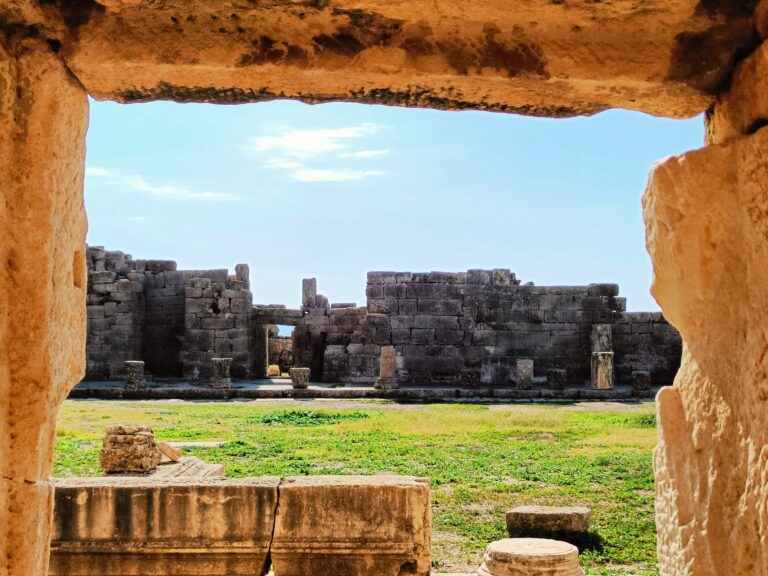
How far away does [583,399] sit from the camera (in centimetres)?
2183

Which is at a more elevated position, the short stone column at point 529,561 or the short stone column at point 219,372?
the short stone column at point 219,372

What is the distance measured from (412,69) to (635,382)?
20854 millimetres

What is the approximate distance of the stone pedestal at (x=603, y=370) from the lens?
74.5 feet

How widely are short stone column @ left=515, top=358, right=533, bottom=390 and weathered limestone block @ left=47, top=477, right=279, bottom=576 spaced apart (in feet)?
58.5

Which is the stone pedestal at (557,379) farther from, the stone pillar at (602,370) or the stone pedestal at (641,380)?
the stone pedestal at (641,380)

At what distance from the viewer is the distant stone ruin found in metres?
24.9

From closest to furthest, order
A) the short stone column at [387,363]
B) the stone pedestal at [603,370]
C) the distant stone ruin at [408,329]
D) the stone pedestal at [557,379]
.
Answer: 1. the stone pedestal at [603,370]
2. the stone pedestal at [557,379]
3. the short stone column at [387,363]
4. the distant stone ruin at [408,329]

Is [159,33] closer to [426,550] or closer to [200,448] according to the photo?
[426,550]

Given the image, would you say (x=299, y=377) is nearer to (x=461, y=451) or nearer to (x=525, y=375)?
Result: (x=525, y=375)

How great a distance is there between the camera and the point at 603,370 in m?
22.8

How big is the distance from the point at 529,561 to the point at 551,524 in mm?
1798

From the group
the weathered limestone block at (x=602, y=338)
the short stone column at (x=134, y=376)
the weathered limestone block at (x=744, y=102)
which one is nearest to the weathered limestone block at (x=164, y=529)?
the weathered limestone block at (x=744, y=102)

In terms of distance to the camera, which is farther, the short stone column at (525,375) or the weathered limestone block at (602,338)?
the weathered limestone block at (602,338)

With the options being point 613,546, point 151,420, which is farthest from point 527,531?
point 151,420
